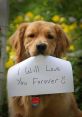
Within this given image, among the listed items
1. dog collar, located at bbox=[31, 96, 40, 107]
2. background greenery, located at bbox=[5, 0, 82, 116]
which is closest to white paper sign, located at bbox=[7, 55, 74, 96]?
dog collar, located at bbox=[31, 96, 40, 107]

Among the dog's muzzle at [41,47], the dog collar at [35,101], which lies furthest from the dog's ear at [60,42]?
the dog collar at [35,101]

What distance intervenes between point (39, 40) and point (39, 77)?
48 cm

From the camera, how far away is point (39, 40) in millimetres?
6191

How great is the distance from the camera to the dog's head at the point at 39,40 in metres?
6.19

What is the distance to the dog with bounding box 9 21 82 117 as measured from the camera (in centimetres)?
636

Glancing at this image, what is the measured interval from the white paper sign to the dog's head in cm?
13

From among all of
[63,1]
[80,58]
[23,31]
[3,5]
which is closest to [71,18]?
[63,1]

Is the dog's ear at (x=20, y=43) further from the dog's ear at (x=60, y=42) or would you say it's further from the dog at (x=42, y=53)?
the dog's ear at (x=60, y=42)

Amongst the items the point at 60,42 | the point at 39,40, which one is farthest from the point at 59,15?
the point at 39,40

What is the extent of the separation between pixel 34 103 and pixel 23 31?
878 millimetres

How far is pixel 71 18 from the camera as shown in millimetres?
10367

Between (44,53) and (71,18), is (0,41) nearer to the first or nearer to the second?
(44,53)

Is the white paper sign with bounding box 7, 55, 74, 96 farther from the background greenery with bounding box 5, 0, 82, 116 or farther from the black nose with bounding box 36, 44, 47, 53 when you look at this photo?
the background greenery with bounding box 5, 0, 82, 116

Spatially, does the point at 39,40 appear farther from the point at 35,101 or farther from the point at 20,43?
the point at 35,101
